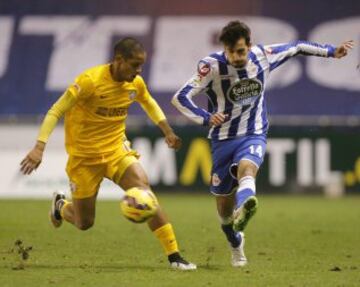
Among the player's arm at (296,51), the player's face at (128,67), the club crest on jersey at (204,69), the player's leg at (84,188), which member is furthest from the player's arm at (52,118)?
the player's arm at (296,51)

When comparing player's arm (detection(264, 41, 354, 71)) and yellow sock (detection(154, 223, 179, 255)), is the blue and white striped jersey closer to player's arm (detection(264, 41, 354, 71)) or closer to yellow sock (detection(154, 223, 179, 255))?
player's arm (detection(264, 41, 354, 71))

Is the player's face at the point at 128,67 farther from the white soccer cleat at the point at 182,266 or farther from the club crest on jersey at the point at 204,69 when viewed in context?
the white soccer cleat at the point at 182,266

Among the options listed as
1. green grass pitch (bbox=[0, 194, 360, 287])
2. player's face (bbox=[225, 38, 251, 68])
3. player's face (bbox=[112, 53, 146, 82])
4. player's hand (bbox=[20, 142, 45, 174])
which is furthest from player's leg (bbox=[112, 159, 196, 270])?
player's face (bbox=[225, 38, 251, 68])

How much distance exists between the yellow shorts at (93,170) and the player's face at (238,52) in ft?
4.13

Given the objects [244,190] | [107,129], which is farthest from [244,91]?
[107,129]

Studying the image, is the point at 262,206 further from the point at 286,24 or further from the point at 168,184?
the point at 286,24

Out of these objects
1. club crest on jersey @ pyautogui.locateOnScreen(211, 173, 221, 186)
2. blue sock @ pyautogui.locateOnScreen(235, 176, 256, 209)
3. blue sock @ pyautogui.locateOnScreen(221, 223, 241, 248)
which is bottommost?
blue sock @ pyautogui.locateOnScreen(221, 223, 241, 248)

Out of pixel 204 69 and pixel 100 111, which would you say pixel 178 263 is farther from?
pixel 204 69

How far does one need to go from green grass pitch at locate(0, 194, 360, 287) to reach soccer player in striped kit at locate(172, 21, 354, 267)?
2.33ft

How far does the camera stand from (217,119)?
866 cm

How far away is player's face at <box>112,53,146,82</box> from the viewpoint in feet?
27.5

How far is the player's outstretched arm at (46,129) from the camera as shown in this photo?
7.89m

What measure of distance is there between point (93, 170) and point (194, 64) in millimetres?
15435

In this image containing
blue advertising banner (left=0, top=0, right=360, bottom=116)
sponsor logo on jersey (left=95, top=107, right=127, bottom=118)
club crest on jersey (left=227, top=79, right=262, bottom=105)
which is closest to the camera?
sponsor logo on jersey (left=95, top=107, right=127, bottom=118)
